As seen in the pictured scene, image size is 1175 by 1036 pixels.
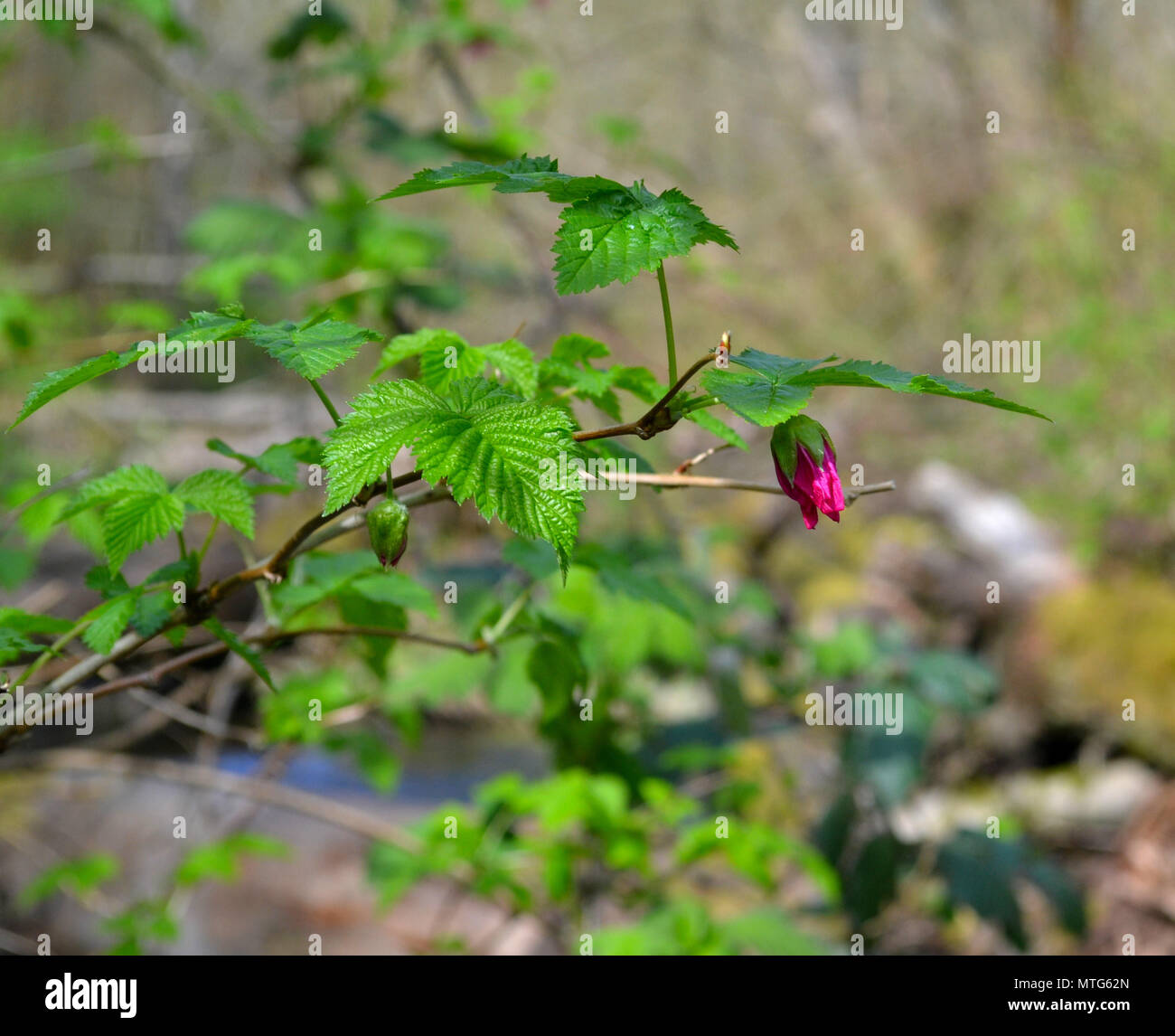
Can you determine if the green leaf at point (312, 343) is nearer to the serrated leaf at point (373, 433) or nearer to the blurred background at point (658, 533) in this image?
the serrated leaf at point (373, 433)

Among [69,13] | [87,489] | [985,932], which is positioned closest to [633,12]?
[69,13]

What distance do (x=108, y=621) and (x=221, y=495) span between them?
5.4 inches

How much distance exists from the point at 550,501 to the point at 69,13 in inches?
93.0

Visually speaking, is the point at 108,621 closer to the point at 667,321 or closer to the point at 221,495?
the point at 221,495

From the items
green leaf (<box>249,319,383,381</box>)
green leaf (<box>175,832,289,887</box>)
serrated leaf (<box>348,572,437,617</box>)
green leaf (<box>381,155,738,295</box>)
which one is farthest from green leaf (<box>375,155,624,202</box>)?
green leaf (<box>175,832,289,887</box>)

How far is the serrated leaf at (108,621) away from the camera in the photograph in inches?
33.5

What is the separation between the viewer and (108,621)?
2.85ft

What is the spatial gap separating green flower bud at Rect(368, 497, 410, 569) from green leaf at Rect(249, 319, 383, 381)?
0.11 metres

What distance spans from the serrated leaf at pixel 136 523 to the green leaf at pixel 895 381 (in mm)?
542

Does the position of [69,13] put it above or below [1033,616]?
above

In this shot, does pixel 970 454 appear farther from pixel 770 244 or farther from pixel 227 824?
pixel 227 824

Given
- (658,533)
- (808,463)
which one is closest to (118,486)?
(808,463)

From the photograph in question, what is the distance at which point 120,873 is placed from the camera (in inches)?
128

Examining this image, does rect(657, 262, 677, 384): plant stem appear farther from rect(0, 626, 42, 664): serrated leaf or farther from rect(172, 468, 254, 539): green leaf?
rect(0, 626, 42, 664): serrated leaf
